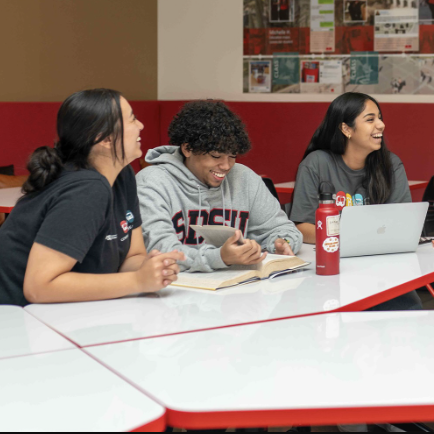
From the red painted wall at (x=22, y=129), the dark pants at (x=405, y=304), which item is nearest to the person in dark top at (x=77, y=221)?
the dark pants at (x=405, y=304)

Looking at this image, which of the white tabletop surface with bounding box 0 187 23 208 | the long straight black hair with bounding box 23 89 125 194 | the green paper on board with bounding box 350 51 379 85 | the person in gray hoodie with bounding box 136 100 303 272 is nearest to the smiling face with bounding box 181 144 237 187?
the person in gray hoodie with bounding box 136 100 303 272

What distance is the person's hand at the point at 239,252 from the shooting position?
167cm

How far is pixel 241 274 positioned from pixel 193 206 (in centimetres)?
53

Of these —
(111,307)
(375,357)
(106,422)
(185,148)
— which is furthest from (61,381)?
(185,148)

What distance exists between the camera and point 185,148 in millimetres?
2172

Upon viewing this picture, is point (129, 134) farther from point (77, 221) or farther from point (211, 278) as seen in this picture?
point (211, 278)

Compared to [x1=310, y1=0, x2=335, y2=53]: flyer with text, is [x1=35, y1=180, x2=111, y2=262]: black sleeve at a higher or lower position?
lower

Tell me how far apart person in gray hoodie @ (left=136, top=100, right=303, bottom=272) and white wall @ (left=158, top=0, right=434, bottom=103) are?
3505mm

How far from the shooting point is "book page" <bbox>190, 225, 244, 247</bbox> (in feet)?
5.48

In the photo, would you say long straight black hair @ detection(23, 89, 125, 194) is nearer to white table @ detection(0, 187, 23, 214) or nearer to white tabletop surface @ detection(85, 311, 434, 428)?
white tabletop surface @ detection(85, 311, 434, 428)

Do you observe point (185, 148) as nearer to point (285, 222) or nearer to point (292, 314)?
point (285, 222)

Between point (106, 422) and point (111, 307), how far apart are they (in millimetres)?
587

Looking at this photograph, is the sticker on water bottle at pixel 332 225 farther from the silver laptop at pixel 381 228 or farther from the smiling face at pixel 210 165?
the smiling face at pixel 210 165

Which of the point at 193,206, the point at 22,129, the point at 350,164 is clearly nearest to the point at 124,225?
the point at 193,206
